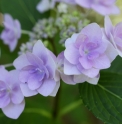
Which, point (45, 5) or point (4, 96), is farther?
point (45, 5)

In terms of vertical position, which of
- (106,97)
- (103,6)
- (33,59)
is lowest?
(106,97)

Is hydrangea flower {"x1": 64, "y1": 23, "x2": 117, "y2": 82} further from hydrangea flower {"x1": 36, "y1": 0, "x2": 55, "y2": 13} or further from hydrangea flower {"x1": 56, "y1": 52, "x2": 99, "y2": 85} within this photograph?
hydrangea flower {"x1": 36, "y1": 0, "x2": 55, "y2": 13}

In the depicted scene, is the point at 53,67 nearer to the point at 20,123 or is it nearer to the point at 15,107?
the point at 15,107

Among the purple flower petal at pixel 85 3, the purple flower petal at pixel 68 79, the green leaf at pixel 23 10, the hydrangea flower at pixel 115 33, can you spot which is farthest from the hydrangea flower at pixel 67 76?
the green leaf at pixel 23 10

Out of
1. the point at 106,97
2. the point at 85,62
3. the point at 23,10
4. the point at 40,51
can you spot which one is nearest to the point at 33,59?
the point at 40,51

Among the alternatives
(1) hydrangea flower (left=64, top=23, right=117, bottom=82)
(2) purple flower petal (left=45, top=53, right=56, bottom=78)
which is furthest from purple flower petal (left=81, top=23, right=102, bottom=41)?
(2) purple flower petal (left=45, top=53, right=56, bottom=78)

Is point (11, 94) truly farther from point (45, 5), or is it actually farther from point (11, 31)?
point (45, 5)
